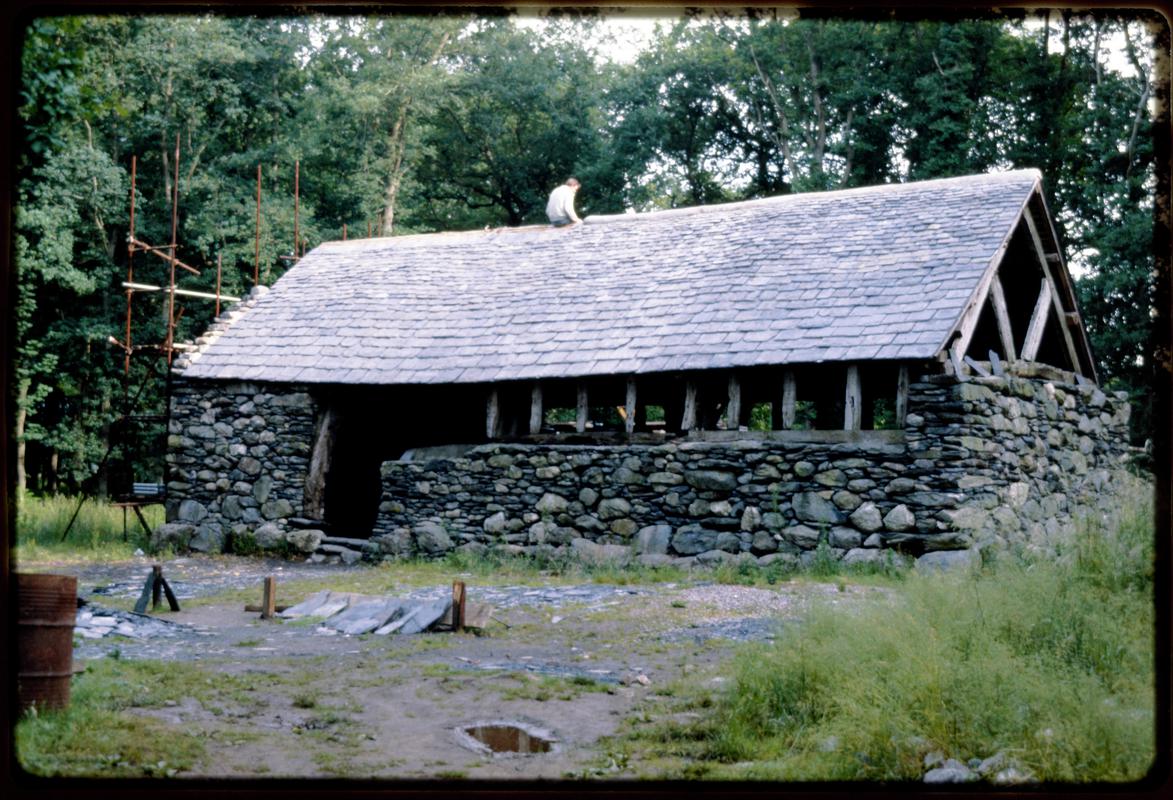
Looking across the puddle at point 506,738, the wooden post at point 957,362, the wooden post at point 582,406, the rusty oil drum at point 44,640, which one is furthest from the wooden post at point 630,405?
the rusty oil drum at point 44,640

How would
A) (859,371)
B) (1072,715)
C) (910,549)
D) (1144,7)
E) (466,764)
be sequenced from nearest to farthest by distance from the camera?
(1144,7) < (1072,715) < (466,764) < (910,549) < (859,371)

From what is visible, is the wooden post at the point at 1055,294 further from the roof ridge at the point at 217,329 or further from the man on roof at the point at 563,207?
the roof ridge at the point at 217,329

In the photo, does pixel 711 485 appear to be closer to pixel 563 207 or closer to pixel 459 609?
pixel 459 609

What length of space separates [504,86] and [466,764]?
24623 mm

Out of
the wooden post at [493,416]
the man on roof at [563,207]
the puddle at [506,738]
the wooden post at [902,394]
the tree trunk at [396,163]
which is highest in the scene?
the tree trunk at [396,163]

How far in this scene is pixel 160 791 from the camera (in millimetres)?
3389

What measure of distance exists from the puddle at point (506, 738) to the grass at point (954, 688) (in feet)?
1.60

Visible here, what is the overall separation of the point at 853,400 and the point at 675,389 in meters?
3.26

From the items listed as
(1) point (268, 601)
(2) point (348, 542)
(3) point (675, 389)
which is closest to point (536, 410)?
(3) point (675, 389)

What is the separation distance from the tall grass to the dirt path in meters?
3.45

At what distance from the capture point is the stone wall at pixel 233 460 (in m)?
14.7

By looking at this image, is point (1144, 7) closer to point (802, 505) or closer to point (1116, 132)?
point (802, 505)

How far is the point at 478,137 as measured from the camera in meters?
28.9

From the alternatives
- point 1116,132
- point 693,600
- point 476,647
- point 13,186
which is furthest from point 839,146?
point 13,186
